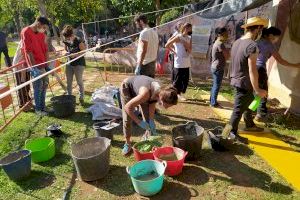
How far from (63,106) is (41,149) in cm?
184

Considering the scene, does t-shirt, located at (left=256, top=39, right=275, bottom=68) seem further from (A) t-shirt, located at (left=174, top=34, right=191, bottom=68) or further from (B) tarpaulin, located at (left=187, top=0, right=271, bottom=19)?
(A) t-shirt, located at (left=174, top=34, right=191, bottom=68)

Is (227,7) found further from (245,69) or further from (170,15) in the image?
(170,15)

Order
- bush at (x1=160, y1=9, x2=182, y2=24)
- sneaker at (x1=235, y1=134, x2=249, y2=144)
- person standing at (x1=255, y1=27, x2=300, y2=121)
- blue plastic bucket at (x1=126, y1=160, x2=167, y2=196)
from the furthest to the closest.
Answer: bush at (x1=160, y1=9, x2=182, y2=24)
person standing at (x1=255, y1=27, x2=300, y2=121)
sneaker at (x1=235, y1=134, x2=249, y2=144)
blue plastic bucket at (x1=126, y1=160, x2=167, y2=196)

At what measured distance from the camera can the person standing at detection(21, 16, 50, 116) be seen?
606 cm

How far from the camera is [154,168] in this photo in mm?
4125

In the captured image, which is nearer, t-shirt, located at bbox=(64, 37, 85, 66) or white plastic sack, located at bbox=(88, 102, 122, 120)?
white plastic sack, located at bbox=(88, 102, 122, 120)

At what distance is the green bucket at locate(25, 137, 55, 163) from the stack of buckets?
1.42 meters

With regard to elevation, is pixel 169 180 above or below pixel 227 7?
below

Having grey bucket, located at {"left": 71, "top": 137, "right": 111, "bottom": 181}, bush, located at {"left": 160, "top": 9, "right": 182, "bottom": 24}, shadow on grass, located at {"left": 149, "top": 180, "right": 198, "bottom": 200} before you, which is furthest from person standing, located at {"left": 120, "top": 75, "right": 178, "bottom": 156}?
bush, located at {"left": 160, "top": 9, "right": 182, "bottom": 24}

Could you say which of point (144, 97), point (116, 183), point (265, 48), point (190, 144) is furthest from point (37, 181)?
point (265, 48)

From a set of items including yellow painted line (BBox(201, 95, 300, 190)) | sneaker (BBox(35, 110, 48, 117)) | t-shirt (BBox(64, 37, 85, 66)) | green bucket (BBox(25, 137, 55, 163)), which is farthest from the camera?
t-shirt (BBox(64, 37, 85, 66))

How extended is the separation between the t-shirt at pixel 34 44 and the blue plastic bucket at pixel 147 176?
360 cm

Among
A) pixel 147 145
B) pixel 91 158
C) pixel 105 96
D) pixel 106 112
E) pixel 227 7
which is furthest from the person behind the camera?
pixel 227 7

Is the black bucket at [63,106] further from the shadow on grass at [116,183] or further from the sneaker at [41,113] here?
the shadow on grass at [116,183]
